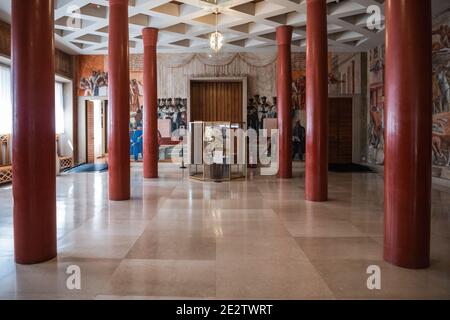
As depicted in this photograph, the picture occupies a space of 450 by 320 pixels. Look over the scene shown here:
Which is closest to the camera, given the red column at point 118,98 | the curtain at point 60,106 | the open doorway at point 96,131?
the red column at point 118,98

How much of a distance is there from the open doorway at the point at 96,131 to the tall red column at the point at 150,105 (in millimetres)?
5690

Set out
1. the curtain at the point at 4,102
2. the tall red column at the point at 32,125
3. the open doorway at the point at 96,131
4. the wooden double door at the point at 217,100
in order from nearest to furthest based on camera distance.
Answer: the tall red column at the point at 32,125 → the curtain at the point at 4,102 → the wooden double door at the point at 217,100 → the open doorway at the point at 96,131

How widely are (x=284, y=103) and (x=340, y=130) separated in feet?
17.3

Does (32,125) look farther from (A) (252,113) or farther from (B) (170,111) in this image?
(A) (252,113)

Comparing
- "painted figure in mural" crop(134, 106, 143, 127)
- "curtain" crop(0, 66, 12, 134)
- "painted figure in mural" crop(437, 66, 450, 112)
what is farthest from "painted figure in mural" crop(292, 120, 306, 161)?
"curtain" crop(0, 66, 12, 134)

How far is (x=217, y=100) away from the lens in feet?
54.7

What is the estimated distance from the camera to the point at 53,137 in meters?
4.28

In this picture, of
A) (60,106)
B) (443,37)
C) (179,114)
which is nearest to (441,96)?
(443,37)

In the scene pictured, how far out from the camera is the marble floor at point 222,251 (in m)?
3.37

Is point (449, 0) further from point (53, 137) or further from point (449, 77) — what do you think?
point (53, 137)

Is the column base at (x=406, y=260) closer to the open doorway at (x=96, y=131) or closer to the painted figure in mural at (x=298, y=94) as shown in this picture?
the painted figure in mural at (x=298, y=94)

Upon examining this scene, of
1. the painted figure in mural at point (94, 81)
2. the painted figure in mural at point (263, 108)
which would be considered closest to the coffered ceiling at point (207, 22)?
the painted figure in mural at point (94, 81)

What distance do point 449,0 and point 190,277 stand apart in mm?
10496
